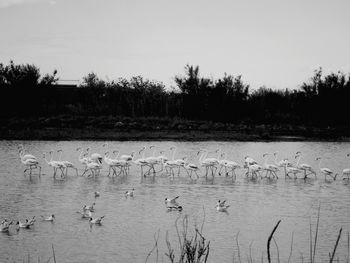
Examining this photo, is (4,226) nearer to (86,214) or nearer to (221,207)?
(86,214)

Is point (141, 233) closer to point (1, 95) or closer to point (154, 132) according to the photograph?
point (154, 132)

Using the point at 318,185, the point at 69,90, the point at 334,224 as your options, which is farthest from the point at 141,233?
the point at 69,90

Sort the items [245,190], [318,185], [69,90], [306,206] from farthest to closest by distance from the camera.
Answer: [69,90], [318,185], [245,190], [306,206]

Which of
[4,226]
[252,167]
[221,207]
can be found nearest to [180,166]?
[252,167]

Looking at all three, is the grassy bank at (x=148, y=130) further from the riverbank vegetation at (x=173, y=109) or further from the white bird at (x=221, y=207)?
the white bird at (x=221, y=207)

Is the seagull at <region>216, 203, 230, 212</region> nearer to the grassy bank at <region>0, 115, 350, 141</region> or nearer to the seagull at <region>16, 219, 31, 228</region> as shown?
the seagull at <region>16, 219, 31, 228</region>

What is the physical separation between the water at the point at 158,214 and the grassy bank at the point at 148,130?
13.3 metres

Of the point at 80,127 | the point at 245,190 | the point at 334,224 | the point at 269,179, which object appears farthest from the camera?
Result: the point at 80,127

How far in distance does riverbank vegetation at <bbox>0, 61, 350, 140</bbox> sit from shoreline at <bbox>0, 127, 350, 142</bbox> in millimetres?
78

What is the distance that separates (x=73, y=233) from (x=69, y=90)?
44.8 metres

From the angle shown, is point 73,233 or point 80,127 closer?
point 73,233

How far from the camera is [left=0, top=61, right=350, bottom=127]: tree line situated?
152 feet

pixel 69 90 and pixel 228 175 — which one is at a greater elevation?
pixel 69 90

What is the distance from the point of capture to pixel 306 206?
1558 cm
